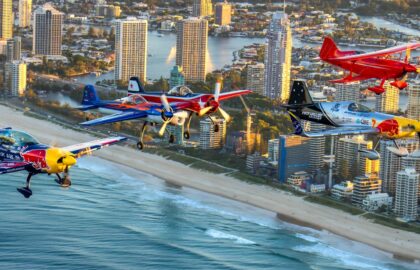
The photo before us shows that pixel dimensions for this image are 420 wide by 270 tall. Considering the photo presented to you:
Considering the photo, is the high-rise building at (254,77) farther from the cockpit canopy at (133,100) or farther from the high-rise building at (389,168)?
the cockpit canopy at (133,100)

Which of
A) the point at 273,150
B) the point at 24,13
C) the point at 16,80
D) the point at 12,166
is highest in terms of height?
the point at 12,166

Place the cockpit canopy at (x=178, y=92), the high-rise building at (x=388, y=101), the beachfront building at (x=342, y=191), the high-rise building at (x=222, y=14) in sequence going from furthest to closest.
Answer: the high-rise building at (x=222, y=14) → the high-rise building at (x=388, y=101) → the beachfront building at (x=342, y=191) → the cockpit canopy at (x=178, y=92)

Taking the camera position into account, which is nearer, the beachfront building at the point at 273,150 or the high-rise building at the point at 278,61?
the beachfront building at the point at 273,150

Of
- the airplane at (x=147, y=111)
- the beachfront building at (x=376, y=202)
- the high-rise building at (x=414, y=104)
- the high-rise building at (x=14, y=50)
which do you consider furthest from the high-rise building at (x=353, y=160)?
the high-rise building at (x=14, y=50)

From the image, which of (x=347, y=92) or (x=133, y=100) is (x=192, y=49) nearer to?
(x=347, y=92)

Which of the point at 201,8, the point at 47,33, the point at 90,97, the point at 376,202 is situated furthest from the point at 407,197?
the point at 201,8

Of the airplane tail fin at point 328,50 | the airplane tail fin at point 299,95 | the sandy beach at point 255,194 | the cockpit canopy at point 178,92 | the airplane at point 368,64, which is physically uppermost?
the airplane tail fin at point 328,50
